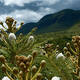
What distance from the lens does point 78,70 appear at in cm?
411

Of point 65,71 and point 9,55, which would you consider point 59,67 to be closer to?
point 65,71

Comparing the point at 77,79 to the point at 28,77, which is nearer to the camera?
the point at 28,77

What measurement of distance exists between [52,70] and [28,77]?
50 cm

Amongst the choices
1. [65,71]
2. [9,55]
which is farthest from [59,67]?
[9,55]

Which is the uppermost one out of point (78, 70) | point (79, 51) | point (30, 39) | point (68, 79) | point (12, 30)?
point (12, 30)

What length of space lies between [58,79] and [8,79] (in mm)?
702

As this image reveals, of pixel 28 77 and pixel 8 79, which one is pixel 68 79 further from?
pixel 8 79

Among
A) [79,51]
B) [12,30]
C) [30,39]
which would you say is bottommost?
[79,51]

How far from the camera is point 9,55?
494cm

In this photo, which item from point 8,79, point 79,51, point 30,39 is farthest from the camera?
point 30,39

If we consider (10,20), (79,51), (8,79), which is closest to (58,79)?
(8,79)

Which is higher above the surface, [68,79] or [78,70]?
[78,70]

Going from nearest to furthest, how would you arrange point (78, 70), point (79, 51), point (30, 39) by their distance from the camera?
point (78, 70) < point (79, 51) < point (30, 39)

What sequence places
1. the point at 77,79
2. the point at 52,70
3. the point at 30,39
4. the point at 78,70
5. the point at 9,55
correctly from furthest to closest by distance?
the point at 30,39 < the point at 9,55 < the point at 78,70 < the point at 77,79 < the point at 52,70
